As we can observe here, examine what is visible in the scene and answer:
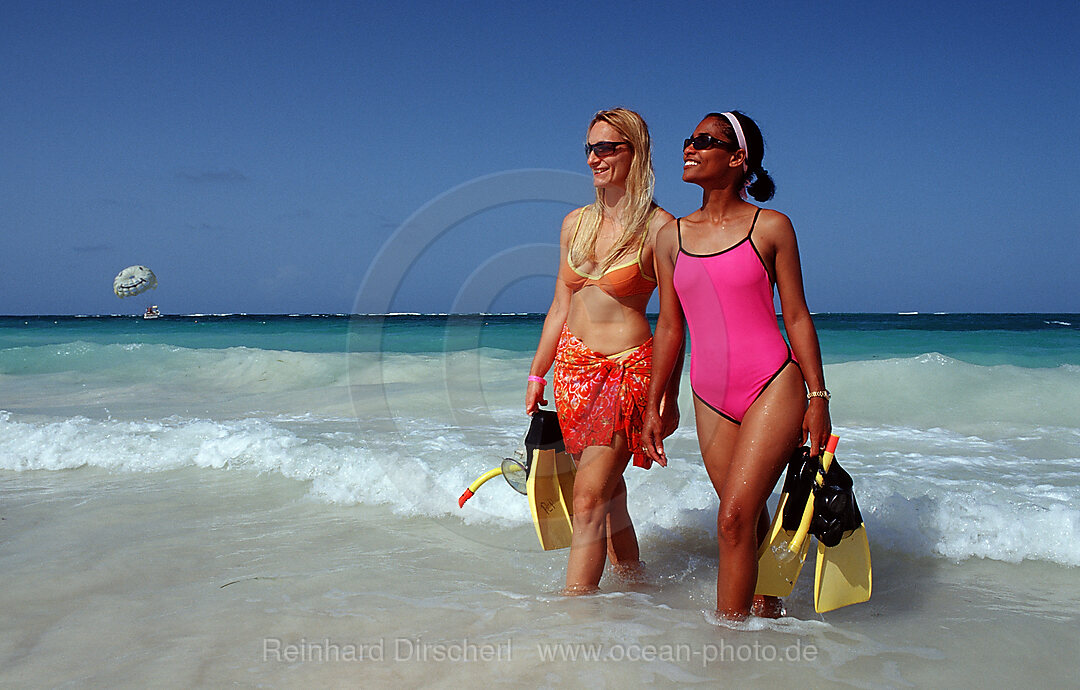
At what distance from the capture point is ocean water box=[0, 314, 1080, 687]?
266cm

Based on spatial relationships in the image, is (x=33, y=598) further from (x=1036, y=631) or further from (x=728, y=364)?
(x=1036, y=631)

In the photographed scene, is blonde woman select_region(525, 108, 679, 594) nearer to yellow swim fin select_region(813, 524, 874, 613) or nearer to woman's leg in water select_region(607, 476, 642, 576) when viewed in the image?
woman's leg in water select_region(607, 476, 642, 576)

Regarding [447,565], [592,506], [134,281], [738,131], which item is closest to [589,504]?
[592,506]

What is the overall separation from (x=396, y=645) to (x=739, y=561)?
1312 mm

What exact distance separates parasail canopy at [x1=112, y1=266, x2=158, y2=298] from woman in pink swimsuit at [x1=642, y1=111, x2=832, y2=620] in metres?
37.5

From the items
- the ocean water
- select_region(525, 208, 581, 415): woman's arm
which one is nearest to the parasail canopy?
the ocean water

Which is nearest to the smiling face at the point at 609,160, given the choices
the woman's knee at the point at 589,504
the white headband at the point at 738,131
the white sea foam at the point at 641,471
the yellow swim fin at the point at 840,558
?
the white headband at the point at 738,131

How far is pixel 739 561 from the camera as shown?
2.71 m

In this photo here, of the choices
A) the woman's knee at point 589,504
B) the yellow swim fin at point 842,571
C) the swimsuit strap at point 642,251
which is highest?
the swimsuit strap at point 642,251

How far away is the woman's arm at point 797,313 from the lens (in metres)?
2.55

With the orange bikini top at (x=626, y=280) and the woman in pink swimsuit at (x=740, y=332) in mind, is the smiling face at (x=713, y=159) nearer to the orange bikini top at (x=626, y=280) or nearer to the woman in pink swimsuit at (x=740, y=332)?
the woman in pink swimsuit at (x=740, y=332)

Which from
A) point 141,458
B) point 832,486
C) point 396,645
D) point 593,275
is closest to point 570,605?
point 396,645

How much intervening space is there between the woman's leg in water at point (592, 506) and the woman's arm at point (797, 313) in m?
0.76

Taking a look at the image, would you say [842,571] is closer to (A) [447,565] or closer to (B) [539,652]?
(B) [539,652]
